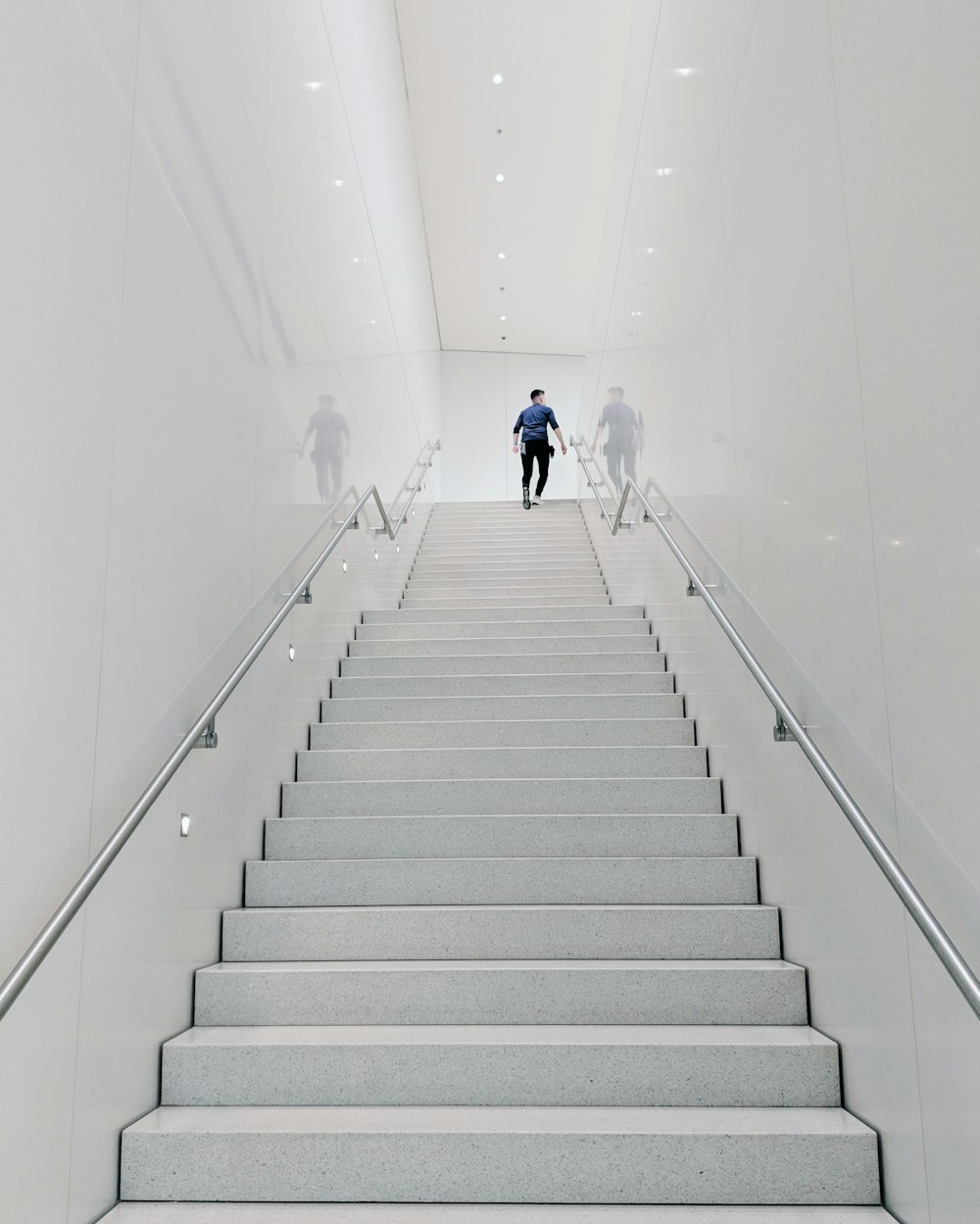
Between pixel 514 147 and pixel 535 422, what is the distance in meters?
2.97

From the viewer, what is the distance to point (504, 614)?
599 centimetres

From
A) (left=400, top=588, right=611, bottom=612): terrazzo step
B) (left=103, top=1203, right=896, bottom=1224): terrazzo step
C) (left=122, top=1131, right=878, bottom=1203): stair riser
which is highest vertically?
(left=400, top=588, right=611, bottom=612): terrazzo step

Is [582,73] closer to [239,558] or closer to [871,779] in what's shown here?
[239,558]

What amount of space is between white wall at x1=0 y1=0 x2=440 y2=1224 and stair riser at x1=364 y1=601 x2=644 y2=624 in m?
1.43

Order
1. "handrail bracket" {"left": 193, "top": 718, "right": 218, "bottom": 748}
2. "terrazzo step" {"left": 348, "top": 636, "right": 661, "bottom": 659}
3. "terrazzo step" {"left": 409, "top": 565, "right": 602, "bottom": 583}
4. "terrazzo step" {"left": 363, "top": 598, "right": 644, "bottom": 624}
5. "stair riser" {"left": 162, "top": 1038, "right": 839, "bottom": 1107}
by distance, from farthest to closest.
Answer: "terrazzo step" {"left": 409, "top": 565, "right": 602, "bottom": 583}
"terrazzo step" {"left": 363, "top": 598, "right": 644, "bottom": 624}
"terrazzo step" {"left": 348, "top": 636, "right": 661, "bottom": 659}
"handrail bracket" {"left": 193, "top": 718, "right": 218, "bottom": 748}
"stair riser" {"left": 162, "top": 1038, "right": 839, "bottom": 1107}

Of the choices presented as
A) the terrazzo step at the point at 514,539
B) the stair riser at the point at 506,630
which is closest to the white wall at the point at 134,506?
the stair riser at the point at 506,630

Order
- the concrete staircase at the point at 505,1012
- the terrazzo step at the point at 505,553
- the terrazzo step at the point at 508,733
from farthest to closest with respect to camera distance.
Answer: the terrazzo step at the point at 505,553
the terrazzo step at the point at 508,733
the concrete staircase at the point at 505,1012

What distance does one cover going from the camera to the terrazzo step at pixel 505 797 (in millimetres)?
3889

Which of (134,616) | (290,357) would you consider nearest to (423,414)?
(290,357)

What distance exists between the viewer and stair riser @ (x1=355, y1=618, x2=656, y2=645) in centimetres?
566

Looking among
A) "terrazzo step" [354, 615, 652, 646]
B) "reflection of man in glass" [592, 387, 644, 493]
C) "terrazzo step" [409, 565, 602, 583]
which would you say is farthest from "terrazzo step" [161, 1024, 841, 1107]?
"terrazzo step" [409, 565, 602, 583]

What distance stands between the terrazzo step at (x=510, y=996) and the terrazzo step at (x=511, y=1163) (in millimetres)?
486

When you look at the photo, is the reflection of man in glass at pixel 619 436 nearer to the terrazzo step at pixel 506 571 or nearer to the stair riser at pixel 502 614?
the terrazzo step at pixel 506 571

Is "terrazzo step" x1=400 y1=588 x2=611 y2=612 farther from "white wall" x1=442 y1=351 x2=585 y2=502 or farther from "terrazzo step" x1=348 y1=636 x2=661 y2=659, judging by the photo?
"white wall" x1=442 y1=351 x2=585 y2=502
